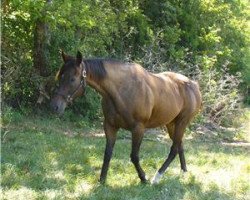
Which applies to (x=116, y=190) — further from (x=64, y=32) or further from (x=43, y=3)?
(x=64, y=32)

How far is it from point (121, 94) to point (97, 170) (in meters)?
1.71

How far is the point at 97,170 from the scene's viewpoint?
7969mm

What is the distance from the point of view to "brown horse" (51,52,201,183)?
6.49 m

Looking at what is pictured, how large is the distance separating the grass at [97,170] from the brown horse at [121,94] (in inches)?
18.9

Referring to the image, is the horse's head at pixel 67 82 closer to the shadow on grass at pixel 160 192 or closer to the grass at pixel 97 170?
the grass at pixel 97 170

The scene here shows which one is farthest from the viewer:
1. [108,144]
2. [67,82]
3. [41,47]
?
[41,47]

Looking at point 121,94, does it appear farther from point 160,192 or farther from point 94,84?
point 160,192

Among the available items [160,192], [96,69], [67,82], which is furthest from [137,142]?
[67,82]

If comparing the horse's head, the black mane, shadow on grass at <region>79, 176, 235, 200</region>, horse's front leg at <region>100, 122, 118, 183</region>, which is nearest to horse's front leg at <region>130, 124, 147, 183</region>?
shadow on grass at <region>79, 176, 235, 200</region>

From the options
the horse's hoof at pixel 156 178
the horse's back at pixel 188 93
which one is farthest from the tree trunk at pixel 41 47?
the horse's hoof at pixel 156 178

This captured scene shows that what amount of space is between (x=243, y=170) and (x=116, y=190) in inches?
124

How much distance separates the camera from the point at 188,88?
852cm

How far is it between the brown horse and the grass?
0.48 metres

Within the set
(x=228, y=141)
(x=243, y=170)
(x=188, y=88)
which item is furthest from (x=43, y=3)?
(x=228, y=141)
